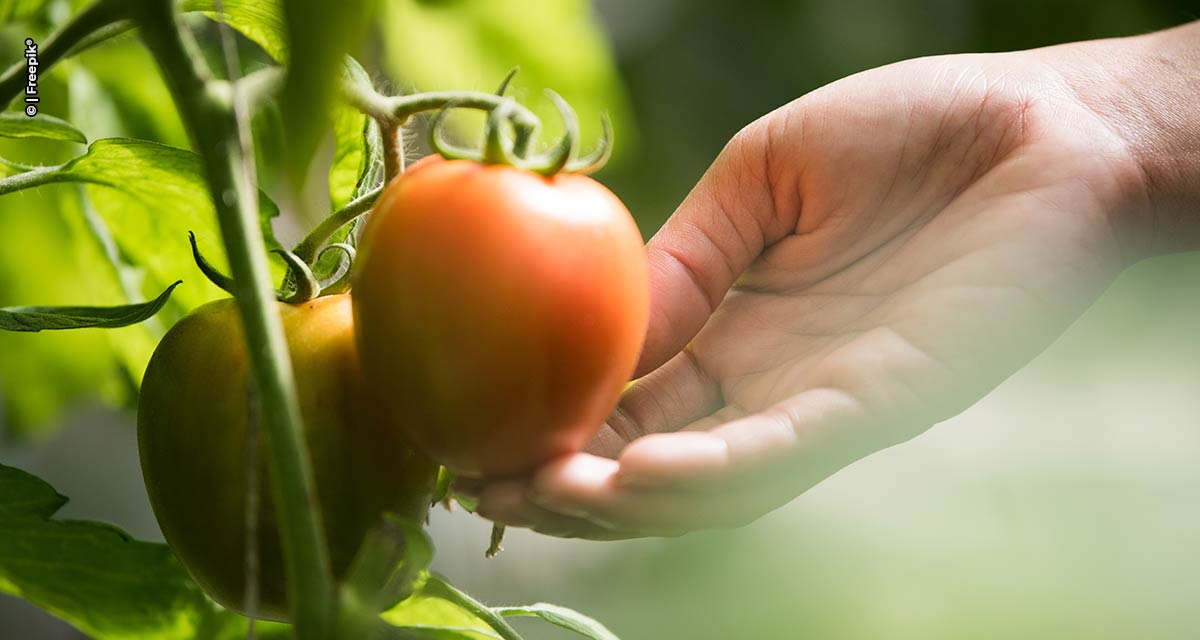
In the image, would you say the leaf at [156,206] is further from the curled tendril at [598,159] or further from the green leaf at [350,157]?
the curled tendril at [598,159]

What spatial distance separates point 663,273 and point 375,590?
0.28m

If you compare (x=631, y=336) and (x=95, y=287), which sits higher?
(x=631, y=336)

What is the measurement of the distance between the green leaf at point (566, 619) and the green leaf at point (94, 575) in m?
0.14

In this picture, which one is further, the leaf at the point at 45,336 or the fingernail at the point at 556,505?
the leaf at the point at 45,336

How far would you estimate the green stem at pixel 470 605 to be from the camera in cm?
37

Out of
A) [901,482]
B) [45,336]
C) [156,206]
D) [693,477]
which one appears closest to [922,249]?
[693,477]

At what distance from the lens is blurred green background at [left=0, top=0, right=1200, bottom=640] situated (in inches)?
47.9

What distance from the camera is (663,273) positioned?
519mm

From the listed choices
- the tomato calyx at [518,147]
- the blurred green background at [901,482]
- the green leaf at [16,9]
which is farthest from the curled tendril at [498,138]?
the blurred green background at [901,482]

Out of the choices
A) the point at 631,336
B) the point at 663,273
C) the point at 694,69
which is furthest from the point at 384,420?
the point at 694,69

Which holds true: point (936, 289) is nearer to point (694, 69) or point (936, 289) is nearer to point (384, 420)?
point (384, 420)

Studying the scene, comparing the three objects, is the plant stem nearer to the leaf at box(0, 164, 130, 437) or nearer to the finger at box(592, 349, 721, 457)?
the finger at box(592, 349, 721, 457)

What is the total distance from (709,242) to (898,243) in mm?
113

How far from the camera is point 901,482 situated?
132cm
